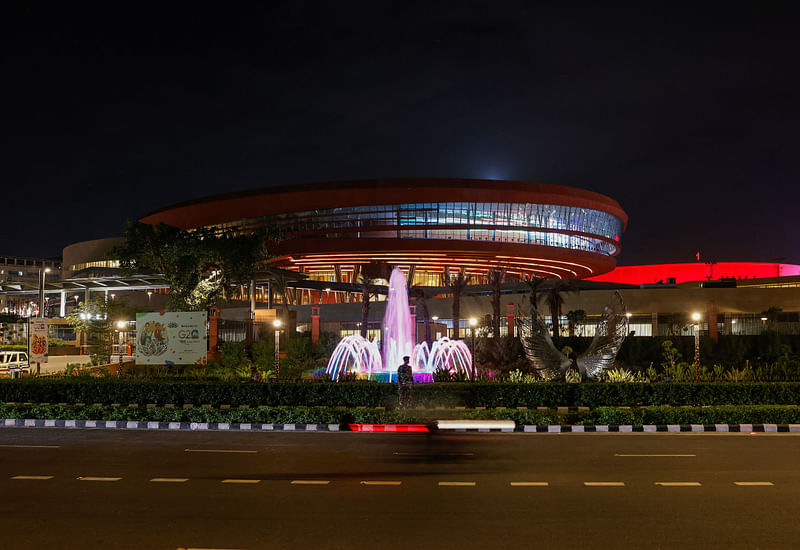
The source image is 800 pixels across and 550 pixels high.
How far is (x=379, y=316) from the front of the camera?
59406 millimetres

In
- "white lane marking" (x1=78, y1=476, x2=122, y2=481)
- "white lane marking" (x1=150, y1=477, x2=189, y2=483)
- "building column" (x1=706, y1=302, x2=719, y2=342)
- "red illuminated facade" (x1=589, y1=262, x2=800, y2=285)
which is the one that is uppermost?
"red illuminated facade" (x1=589, y1=262, x2=800, y2=285)

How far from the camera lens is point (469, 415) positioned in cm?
1778

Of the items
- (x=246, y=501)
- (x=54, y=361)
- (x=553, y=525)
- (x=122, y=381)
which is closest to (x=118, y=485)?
(x=246, y=501)

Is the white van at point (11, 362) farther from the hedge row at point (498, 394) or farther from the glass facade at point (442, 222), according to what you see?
the glass facade at point (442, 222)

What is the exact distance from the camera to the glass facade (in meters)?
60.6

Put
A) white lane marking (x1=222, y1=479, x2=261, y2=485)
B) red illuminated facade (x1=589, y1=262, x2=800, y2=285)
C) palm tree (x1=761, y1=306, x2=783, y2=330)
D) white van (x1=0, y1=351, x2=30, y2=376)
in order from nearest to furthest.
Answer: white lane marking (x1=222, y1=479, x2=261, y2=485), white van (x1=0, y1=351, x2=30, y2=376), palm tree (x1=761, y1=306, x2=783, y2=330), red illuminated facade (x1=589, y1=262, x2=800, y2=285)

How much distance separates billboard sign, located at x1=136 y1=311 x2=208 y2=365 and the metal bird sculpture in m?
10.5

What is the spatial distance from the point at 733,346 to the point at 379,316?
31.0 meters

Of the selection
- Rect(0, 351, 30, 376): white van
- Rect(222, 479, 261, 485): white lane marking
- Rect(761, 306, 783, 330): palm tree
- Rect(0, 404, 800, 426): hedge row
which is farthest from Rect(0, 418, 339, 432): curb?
Rect(761, 306, 783, 330): palm tree

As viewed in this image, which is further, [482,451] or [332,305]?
[332,305]

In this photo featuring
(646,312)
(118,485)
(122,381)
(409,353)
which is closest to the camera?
(118,485)

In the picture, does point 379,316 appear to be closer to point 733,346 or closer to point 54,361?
point 54,361

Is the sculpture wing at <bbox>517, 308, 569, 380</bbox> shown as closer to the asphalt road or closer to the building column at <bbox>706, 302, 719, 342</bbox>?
the asphalt road

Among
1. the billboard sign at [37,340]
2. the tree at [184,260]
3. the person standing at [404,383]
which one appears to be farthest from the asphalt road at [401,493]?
the tree at [184,260]
